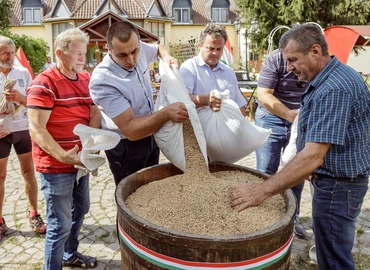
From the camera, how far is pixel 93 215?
13.0 feet

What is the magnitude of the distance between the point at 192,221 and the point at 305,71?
1.00 meters

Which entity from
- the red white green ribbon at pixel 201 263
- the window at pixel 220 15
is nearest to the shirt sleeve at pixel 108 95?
the red white green ribbon at pixel 201 263

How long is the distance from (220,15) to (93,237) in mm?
30258

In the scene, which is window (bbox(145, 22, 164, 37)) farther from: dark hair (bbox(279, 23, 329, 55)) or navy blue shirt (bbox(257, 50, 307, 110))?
dark hair (bbox(279, 23, 329, 55))

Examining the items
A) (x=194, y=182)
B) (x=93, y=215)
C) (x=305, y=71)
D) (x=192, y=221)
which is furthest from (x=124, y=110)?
(x=93, y=215)

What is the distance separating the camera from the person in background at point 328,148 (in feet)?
5.94

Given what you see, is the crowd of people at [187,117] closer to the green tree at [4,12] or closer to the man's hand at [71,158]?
the man's hand at [71,158]

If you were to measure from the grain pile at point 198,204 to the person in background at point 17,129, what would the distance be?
1644 millimetres

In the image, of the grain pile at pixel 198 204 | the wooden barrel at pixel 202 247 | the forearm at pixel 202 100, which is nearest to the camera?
the wooden barrel at pixel 202 247

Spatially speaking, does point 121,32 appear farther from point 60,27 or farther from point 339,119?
point 60,27

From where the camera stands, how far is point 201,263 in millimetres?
1499

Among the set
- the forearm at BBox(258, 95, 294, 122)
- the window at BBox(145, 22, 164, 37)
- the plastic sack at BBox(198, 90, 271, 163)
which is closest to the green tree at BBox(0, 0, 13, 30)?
the window at BBox(145, 22, 164, 37)

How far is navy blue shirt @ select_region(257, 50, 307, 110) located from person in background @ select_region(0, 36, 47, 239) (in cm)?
207

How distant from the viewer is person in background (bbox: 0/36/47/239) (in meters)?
3.13
